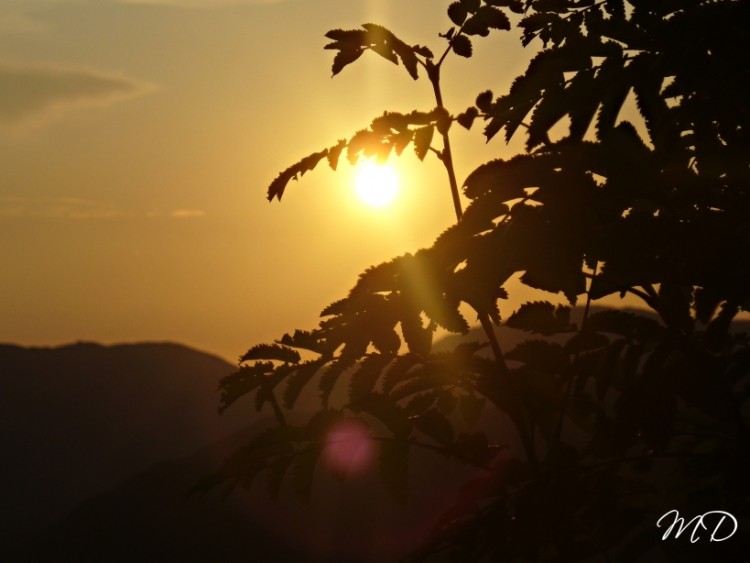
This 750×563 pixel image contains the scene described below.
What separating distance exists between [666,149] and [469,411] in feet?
5.18

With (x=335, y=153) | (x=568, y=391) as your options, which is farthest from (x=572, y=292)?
(x=335, y=153)

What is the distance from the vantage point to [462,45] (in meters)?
4.26

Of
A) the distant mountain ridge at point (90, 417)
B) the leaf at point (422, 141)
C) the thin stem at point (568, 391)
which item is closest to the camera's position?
the thin stem at point (568, 391)

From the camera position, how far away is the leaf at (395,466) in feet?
12.6

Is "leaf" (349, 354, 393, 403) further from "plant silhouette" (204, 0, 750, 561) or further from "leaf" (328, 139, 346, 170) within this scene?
"leaf" (328, 139, 346, 170)

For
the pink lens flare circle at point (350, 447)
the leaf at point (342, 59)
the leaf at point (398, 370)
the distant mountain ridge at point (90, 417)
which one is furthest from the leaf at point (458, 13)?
the distant mountain ridge at point (90, 417)

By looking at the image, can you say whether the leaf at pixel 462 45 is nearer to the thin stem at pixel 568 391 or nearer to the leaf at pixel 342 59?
the leaf at pixel 342 59

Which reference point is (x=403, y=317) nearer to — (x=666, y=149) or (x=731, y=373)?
(x=666, y=149)

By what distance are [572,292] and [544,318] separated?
1.32 meters
